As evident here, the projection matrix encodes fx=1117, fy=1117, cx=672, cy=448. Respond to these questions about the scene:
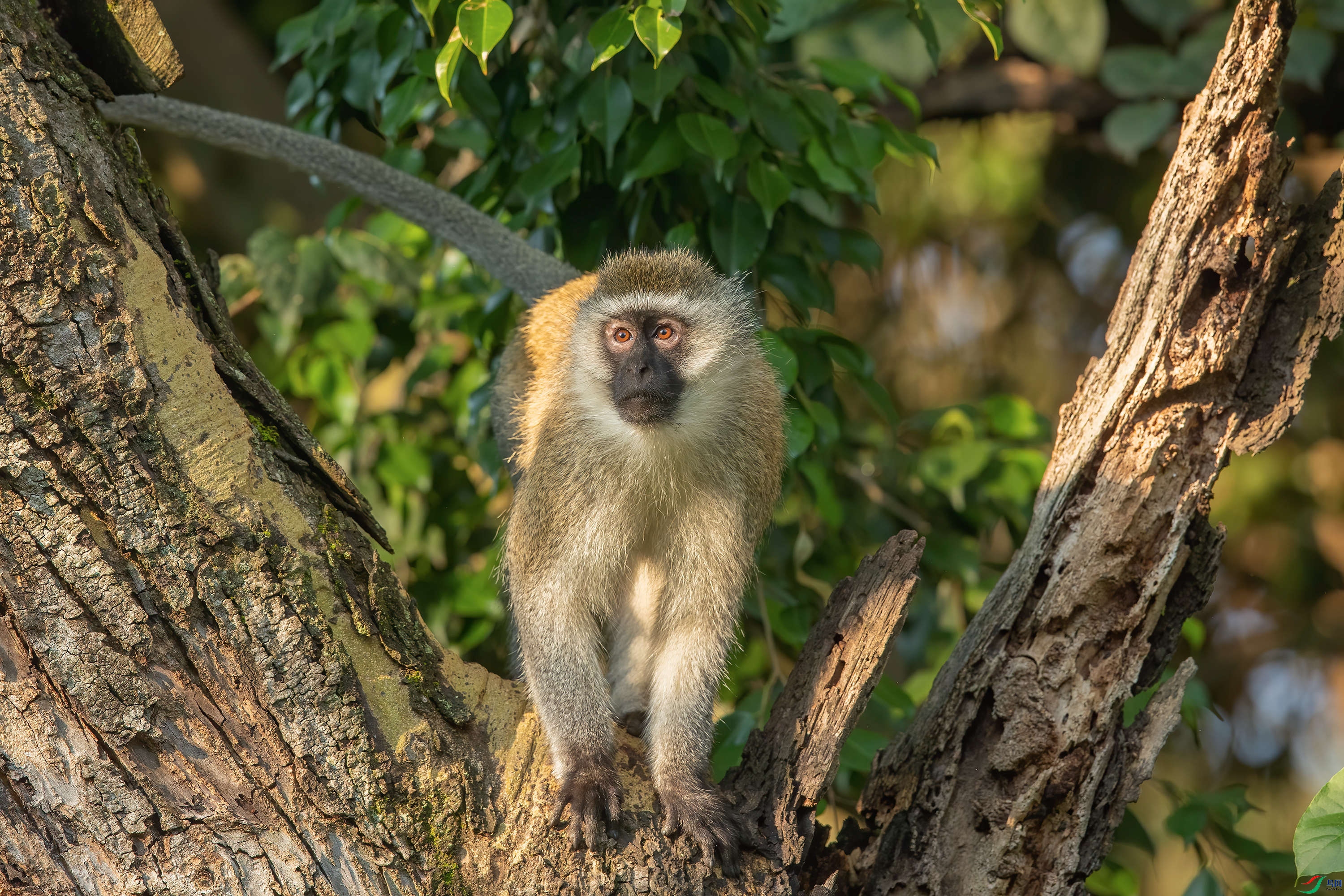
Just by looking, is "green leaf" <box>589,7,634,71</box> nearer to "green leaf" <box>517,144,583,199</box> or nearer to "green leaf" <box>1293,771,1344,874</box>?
"green leaf" <box>517,144,583,199</box>

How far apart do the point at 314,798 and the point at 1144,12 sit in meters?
5.22

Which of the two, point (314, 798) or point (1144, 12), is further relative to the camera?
point (1144, 12)

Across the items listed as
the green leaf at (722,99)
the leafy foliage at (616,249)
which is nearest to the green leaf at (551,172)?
the leafy foliage at (616,249)

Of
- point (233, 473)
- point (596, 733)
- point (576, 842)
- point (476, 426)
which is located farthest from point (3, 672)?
point (476, 426)

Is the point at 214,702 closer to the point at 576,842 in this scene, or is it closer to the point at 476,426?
the point at 576,842

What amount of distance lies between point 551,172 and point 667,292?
1.73 ft

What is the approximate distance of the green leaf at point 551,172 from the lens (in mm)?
3502

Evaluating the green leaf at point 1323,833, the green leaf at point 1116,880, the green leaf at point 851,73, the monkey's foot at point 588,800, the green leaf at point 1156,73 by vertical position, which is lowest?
the green leaf at point 1116,880

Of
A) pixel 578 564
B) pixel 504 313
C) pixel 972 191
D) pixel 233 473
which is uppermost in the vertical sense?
pixel 972 191

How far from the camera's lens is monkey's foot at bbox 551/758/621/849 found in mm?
A: 2611

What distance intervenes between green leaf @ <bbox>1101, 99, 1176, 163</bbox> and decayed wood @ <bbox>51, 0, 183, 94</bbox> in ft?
13.3

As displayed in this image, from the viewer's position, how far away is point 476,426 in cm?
452

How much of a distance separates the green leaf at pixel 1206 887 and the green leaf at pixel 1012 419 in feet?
5.83

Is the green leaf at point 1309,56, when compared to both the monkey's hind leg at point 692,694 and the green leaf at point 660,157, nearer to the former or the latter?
the green leaf at point 660,157
